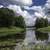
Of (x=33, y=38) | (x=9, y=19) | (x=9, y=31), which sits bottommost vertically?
(x=33, y=38)

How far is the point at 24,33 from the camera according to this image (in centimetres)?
494

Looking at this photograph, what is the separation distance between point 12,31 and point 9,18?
16.3 inches

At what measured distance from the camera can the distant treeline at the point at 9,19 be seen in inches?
193

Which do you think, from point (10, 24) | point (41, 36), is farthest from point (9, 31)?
point (41, 36)

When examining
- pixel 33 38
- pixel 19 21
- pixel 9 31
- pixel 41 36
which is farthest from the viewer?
pixel 19 21

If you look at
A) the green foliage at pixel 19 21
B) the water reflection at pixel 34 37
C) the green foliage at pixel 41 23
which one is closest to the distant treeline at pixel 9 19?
the green foliage at pixel 19 21

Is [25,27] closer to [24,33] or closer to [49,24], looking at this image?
[24,33]

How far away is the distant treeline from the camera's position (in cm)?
491

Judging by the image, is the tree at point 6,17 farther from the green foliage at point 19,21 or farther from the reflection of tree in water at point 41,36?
the reflection of tree in water at point 41,36

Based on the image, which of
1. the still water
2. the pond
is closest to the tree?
the pond

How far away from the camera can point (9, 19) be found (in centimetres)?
494

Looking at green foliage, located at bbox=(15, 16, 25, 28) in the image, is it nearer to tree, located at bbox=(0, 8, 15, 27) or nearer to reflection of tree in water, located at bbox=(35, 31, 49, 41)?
tree, located at bbox=(0, 8, 15, 27)

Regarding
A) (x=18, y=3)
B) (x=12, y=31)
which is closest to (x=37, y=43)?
(x=12, y=31)

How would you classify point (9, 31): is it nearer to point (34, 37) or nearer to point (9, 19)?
point (9, 19)
